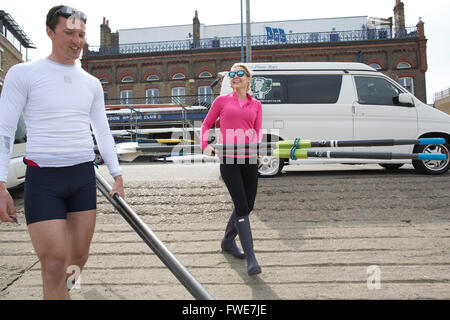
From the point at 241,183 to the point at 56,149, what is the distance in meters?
1.76

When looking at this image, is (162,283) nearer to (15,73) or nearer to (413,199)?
(15,73)

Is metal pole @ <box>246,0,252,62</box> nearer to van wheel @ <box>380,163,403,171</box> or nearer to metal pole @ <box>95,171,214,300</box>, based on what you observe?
van wheel @ <box>380,163,403,171</box>

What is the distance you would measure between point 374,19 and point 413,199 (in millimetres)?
30957

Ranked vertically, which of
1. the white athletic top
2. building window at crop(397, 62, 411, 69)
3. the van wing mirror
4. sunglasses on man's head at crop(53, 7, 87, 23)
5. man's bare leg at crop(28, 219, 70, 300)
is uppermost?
building window at crop(397, 62, 411, 69)

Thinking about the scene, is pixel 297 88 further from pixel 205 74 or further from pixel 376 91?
pixel 205 74

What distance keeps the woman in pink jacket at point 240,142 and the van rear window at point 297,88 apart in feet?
13.7

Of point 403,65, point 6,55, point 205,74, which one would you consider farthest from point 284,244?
point 6,55

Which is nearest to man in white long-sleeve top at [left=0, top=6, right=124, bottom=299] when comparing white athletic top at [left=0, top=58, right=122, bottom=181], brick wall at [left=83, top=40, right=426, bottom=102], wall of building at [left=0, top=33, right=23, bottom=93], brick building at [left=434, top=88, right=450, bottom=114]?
white athletic top at [left=0, top=58, right=122, bottom=181]

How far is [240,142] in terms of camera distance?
3.44 metres

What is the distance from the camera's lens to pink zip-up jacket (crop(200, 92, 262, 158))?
138 inches

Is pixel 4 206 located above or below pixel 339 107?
below

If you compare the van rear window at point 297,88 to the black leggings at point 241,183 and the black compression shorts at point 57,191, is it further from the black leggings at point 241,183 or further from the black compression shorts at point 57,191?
the black compression shorts at point 57,191

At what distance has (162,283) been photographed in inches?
130

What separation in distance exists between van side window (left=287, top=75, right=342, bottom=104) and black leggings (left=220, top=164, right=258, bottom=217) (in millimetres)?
4594
